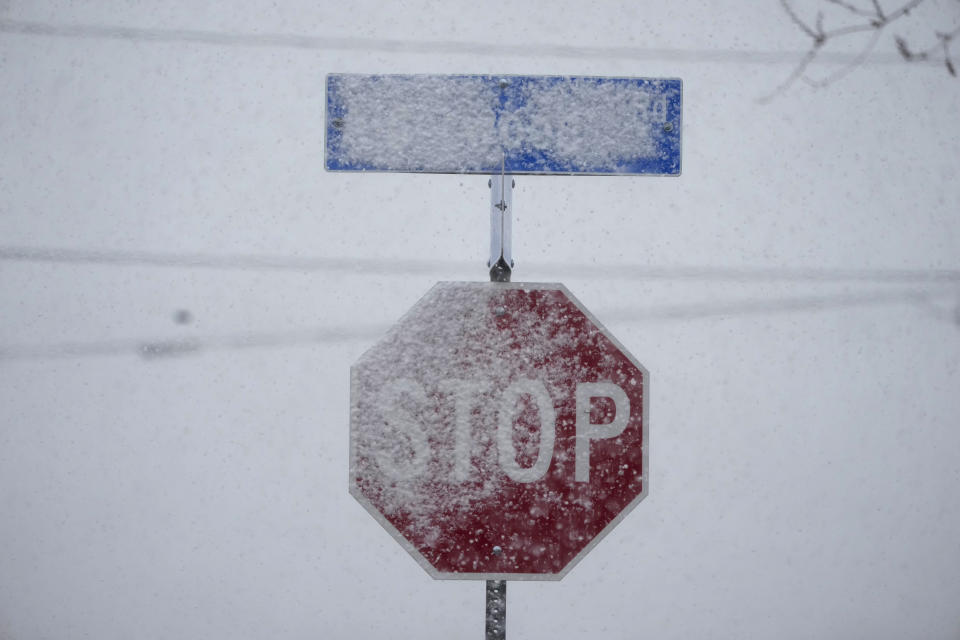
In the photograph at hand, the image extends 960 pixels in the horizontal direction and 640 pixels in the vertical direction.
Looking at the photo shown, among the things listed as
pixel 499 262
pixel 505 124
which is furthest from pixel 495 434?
pixel 505 124

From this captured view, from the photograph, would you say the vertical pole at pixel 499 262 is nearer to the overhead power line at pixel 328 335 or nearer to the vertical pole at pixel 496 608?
the vertical pole at pixel 496 608

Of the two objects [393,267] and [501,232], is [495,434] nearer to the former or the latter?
[501,232]

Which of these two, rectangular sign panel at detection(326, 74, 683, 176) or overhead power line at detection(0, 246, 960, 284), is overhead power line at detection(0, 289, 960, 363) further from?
rectangular sign panel at detection(326, 74, 683, 176)

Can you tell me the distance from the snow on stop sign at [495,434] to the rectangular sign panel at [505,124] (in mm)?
189

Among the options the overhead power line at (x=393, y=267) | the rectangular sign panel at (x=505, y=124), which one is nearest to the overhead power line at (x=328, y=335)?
the overhead power line at (x=393, y=267)

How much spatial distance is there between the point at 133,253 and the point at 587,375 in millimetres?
1172

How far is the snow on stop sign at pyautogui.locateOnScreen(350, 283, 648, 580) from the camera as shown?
706mm

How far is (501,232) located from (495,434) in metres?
0.22

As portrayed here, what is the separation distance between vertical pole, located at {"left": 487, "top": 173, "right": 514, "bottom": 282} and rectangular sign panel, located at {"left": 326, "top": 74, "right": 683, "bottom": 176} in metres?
0.05

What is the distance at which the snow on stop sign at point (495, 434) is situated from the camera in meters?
0.71

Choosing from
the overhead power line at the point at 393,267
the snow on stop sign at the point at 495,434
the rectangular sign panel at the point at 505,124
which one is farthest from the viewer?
the overhead power line at the point at 393,267

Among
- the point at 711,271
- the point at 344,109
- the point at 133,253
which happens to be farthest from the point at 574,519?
the point at 133,253

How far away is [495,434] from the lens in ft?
2.32

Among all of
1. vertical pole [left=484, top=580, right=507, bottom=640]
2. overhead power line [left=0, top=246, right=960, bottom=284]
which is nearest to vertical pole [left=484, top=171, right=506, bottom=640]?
vertical pole [left=484, top=580, right=507, bottom=640]
